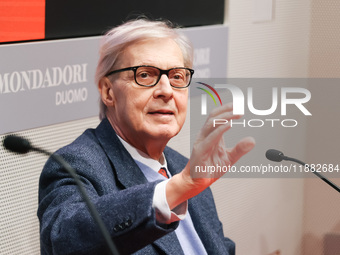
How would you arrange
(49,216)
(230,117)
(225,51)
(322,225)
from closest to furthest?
1. (230,117)
2. (49,216)
3. (225,51)
4. (322,225)

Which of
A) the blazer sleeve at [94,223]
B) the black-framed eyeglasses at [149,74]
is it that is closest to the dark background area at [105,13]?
the black-framed eyeglasses at [149,74]

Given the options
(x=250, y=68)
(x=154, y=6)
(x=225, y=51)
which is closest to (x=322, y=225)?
(x=250, y=68)

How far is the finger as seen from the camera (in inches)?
53.4

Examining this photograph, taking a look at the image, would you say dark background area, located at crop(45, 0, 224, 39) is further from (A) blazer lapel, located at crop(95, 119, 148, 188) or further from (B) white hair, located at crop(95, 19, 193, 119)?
(A) blazer lapel, located at crop(95, 119, 148, 188)

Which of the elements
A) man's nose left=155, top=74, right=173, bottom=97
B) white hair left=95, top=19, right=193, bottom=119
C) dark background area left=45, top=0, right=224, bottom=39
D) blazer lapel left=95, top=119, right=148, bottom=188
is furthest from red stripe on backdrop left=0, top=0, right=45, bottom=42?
man's nose left=155, top=74, right=173, bottom=97

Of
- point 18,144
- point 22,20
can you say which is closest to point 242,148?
point 18,144

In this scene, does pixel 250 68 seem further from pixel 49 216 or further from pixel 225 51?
pixel 49 216

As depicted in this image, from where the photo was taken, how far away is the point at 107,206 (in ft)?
4.98

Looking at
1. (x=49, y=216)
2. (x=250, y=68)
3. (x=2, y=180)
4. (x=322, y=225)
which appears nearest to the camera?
(x=49, y=216)

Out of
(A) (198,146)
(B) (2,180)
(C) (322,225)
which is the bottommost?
(C) (322,225)

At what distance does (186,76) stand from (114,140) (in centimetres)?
30

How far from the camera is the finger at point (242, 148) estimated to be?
136cm

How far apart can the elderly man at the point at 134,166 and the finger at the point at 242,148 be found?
0.15 metres

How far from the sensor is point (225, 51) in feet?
10.7
